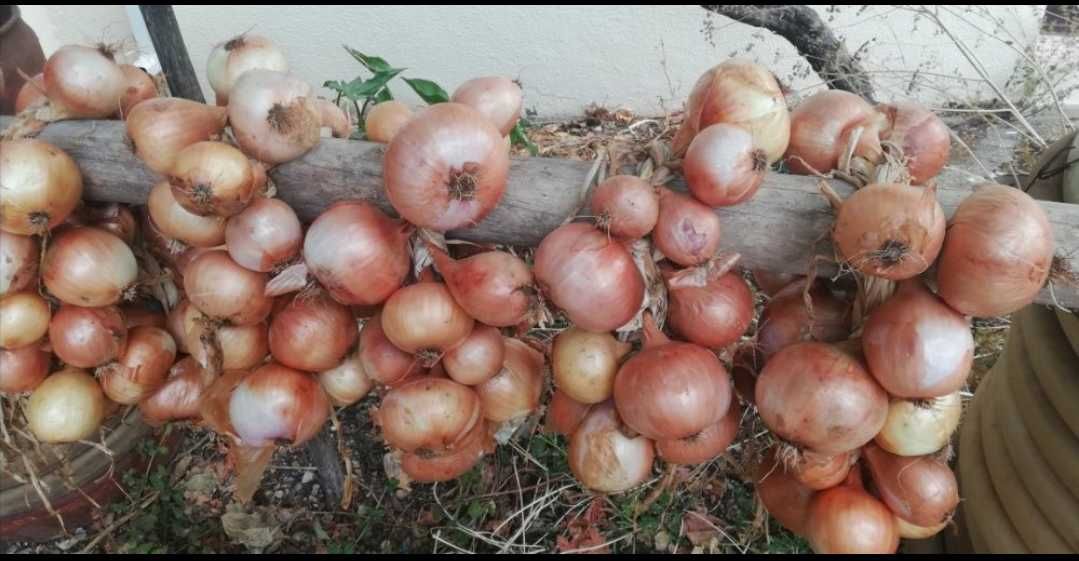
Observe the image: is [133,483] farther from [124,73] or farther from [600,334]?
[600,334]

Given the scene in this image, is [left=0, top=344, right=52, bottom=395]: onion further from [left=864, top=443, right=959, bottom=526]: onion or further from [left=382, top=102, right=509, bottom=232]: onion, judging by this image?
[left=864, top=443, right=959, bottom=526]: onion

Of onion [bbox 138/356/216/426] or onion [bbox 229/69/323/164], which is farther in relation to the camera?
onion [bbox 138/356/216/426]

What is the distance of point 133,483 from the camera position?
6.45 feet

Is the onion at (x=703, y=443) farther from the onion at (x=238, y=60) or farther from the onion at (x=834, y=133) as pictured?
the onion at (x=238, y=60)

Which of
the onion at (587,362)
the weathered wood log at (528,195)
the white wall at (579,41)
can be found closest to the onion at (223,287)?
the weathered wood log at (528,195)

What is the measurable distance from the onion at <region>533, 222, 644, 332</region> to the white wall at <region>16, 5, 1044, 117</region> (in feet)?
8.86

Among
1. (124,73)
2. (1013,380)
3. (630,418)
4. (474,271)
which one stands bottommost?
(1013,380)

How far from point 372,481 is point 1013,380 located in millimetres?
1611

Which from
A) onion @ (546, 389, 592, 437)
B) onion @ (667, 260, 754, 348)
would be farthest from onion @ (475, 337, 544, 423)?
onion @ (667, 260, 754, 348)

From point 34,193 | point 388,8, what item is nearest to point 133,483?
point 34,193

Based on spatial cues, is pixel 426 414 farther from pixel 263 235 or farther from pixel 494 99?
pixel 494 99

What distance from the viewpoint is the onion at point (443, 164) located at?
0.84 m

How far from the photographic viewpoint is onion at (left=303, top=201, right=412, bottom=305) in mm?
903

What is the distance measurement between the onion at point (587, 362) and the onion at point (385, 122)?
42 cm
